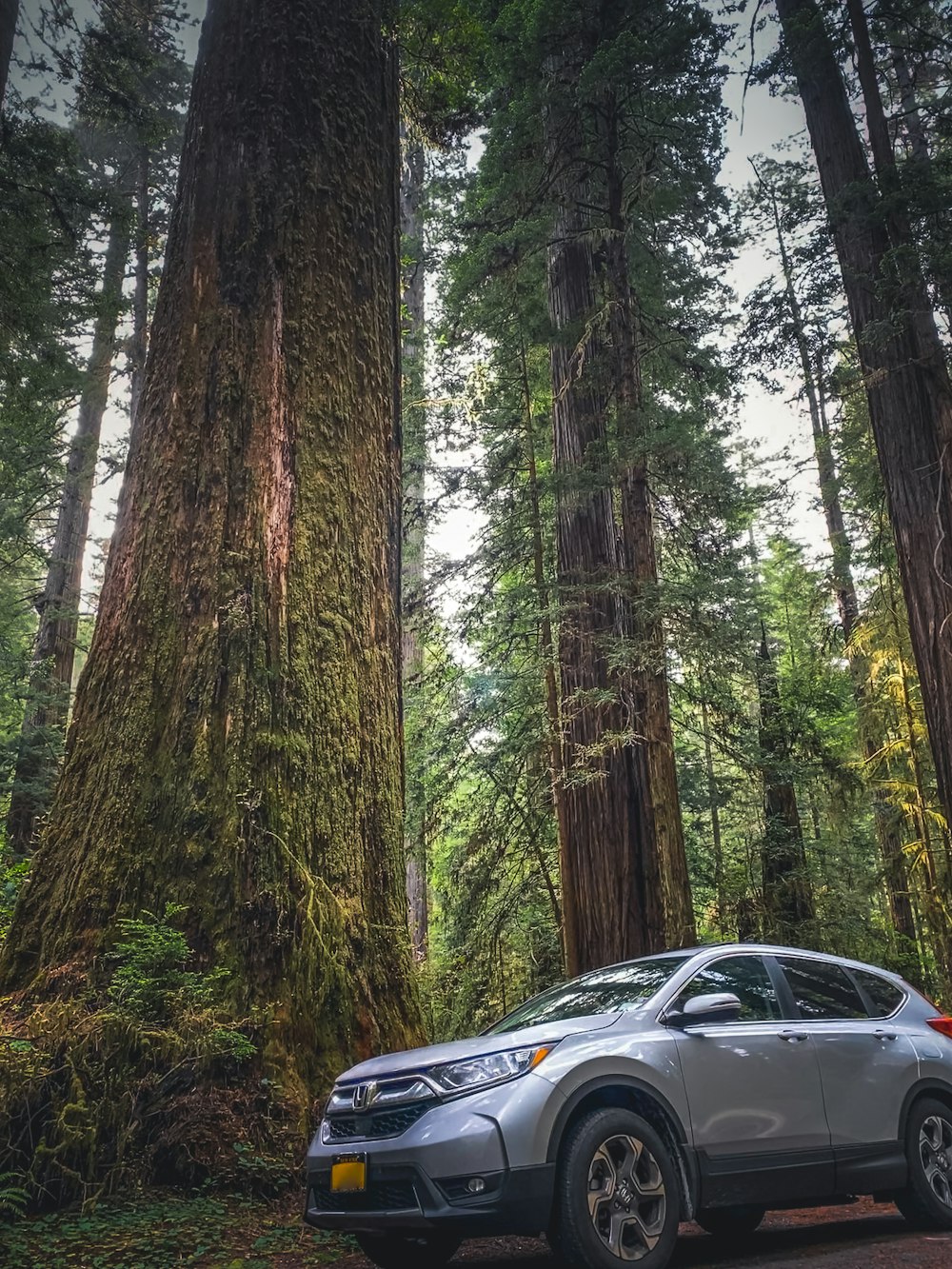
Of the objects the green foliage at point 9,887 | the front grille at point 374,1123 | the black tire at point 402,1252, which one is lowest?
the black tire at point 402,1252

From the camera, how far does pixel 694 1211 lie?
14.6 ft

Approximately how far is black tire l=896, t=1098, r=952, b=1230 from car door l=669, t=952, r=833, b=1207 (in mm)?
900

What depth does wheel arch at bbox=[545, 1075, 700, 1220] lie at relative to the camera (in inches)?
169

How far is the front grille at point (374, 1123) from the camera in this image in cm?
412

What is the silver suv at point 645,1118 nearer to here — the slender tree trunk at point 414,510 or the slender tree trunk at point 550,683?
the slender tree trunk at point 550,683

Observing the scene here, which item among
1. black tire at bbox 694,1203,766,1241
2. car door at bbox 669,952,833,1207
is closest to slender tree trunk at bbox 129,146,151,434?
car door at bbox 669,952,833,1207

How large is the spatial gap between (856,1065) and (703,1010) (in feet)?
4.97

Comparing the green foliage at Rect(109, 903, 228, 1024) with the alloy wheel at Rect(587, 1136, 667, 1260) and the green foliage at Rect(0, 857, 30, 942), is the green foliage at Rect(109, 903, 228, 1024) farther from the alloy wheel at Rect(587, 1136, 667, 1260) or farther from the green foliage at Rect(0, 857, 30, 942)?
the alloy wheel at Rect(587, 1136, 667, 1260)

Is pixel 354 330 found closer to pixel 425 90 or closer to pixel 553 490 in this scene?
pixel 553 490

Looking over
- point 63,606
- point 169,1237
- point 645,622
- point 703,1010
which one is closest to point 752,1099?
point 703,1010

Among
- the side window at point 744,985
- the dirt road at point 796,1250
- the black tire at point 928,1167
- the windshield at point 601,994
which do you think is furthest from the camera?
the black tire at point 928,1167

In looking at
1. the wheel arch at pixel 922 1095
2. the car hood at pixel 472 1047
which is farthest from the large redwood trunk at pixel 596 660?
the car hood at pixel 472 1047

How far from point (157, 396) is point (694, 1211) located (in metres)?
6.17

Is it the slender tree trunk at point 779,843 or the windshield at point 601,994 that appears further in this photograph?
the slender tree trunk at point 779,843
